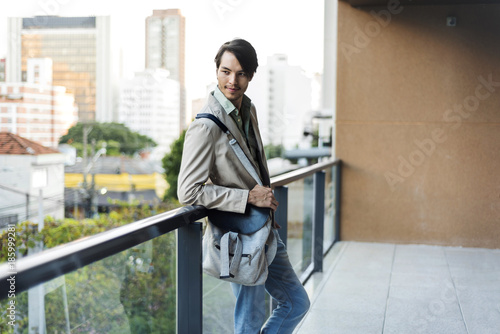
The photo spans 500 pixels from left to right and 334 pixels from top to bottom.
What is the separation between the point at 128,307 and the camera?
5.29ft

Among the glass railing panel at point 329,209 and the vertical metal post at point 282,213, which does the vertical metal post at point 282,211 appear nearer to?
the vertical metal post at point 282,213

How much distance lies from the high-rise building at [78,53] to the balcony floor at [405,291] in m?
66.4

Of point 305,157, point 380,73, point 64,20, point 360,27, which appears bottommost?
point 305,157

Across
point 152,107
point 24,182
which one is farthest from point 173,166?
point 152,107

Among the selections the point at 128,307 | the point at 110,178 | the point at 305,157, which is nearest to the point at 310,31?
the point at 305,157

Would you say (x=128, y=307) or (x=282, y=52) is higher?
(x=282, y=52)

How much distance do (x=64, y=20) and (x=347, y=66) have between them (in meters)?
73.7

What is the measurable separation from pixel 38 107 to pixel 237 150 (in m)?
57.6

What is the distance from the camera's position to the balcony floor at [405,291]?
10.3 feet

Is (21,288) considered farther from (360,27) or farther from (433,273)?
(360,27)

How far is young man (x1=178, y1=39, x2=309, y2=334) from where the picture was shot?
1663 mm

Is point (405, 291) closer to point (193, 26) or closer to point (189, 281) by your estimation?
point (189, 281)

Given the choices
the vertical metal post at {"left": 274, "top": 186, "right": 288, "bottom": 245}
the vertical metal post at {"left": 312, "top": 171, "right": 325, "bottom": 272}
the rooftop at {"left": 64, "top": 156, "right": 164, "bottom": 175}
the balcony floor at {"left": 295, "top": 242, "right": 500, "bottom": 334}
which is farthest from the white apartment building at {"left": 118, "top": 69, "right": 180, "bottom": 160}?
the vertical metal post at {"left": 274, "top": 186, "right": 288, "bottom": 245}

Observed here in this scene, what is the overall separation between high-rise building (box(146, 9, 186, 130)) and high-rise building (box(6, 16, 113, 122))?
239 inches
